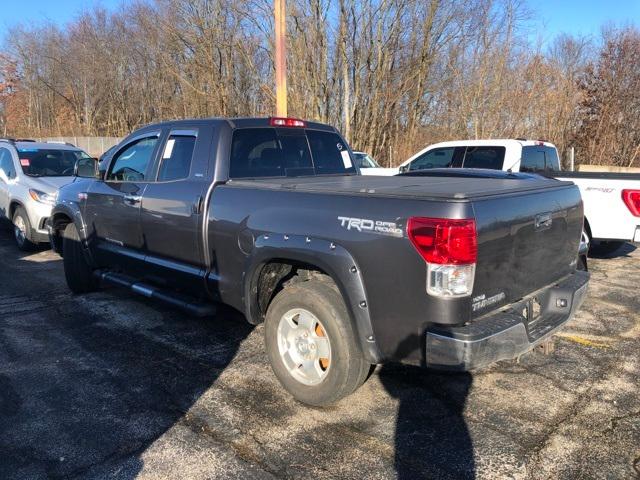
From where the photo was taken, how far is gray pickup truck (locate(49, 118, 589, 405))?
9.42 ft

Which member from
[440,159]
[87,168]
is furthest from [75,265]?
[440,159]

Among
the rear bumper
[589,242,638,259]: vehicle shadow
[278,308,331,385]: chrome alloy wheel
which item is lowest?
[589,242,638,259]: vehicle shadow

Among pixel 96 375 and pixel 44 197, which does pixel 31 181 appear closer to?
pixel 44 197

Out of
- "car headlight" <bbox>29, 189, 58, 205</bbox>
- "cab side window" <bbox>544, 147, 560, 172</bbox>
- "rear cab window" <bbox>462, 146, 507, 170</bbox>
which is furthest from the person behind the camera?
"cab side window" <bbox>544, 147, 560, 172</bbox>

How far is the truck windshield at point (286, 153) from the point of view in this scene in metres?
4.49

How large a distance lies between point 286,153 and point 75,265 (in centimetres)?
307

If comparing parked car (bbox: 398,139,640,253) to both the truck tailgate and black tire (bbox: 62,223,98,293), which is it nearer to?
the truck tailgate

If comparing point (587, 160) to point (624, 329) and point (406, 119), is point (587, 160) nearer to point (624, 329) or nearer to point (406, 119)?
point (406, 119)

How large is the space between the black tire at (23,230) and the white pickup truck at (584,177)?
6835 mm

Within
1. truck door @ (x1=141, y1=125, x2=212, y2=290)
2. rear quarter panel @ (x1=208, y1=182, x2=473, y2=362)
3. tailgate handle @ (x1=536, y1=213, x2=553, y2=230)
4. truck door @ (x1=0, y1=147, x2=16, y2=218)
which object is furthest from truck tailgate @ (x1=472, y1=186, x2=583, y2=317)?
truck door @ (x1=0, y1=147, x2=16, y2=218)

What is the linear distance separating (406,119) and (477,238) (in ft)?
76.1

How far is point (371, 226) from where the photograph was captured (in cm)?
303

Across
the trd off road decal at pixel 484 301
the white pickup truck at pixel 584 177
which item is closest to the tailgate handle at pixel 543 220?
the trd off road decal at pixel 484 301

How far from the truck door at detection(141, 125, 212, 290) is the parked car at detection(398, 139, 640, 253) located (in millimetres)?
5235
